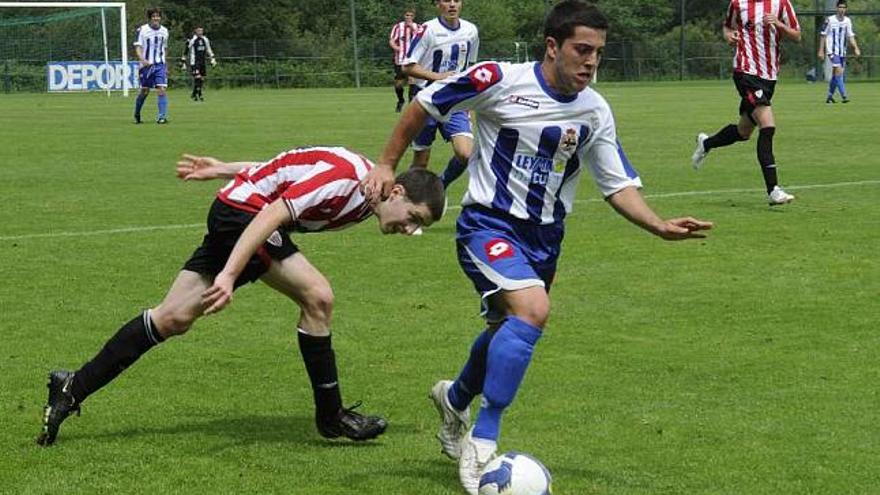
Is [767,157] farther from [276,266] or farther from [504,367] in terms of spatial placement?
[504,367]

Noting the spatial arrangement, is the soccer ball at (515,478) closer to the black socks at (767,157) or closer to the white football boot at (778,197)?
the white football boot at (778,197)

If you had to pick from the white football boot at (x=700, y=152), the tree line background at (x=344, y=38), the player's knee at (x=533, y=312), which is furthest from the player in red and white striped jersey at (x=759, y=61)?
the tree line background at (x=344, y=38)

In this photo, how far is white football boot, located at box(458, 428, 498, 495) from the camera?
540cm

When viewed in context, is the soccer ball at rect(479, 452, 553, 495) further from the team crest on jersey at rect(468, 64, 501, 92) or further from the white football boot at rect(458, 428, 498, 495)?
the team crest on jersey at rect(468, 64, 501, 92)

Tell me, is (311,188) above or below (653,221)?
above

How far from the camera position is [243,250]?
5.56 m

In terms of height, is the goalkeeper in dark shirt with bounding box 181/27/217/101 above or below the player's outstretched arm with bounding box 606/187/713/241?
below

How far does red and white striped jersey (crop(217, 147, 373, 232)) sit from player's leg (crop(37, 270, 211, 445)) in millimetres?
399

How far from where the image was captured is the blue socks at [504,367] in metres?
5.41

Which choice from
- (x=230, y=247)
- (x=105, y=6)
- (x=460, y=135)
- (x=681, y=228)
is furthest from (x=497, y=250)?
(x=105, y=6)

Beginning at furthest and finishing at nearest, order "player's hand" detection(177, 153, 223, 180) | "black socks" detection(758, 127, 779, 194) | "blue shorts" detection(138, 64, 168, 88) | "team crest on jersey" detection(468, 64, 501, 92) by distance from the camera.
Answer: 1. "blue shorts" detection(138, 64, 168, 88)
2. "black socks" detection(758, 127, 779, 194)
3. "player's hand" detection(177, 153, 223, 180)
4. "team crest on jersey" detection(468, 64, 501, 92)

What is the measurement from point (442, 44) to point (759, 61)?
124 inches

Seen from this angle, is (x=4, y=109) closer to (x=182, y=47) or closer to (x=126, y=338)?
(x=182, y=47)

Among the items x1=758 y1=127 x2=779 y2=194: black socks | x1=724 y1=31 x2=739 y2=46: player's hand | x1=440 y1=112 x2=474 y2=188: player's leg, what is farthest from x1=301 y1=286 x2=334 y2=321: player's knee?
x1=724 y1=31 x2=739 y2=46: player's hand
